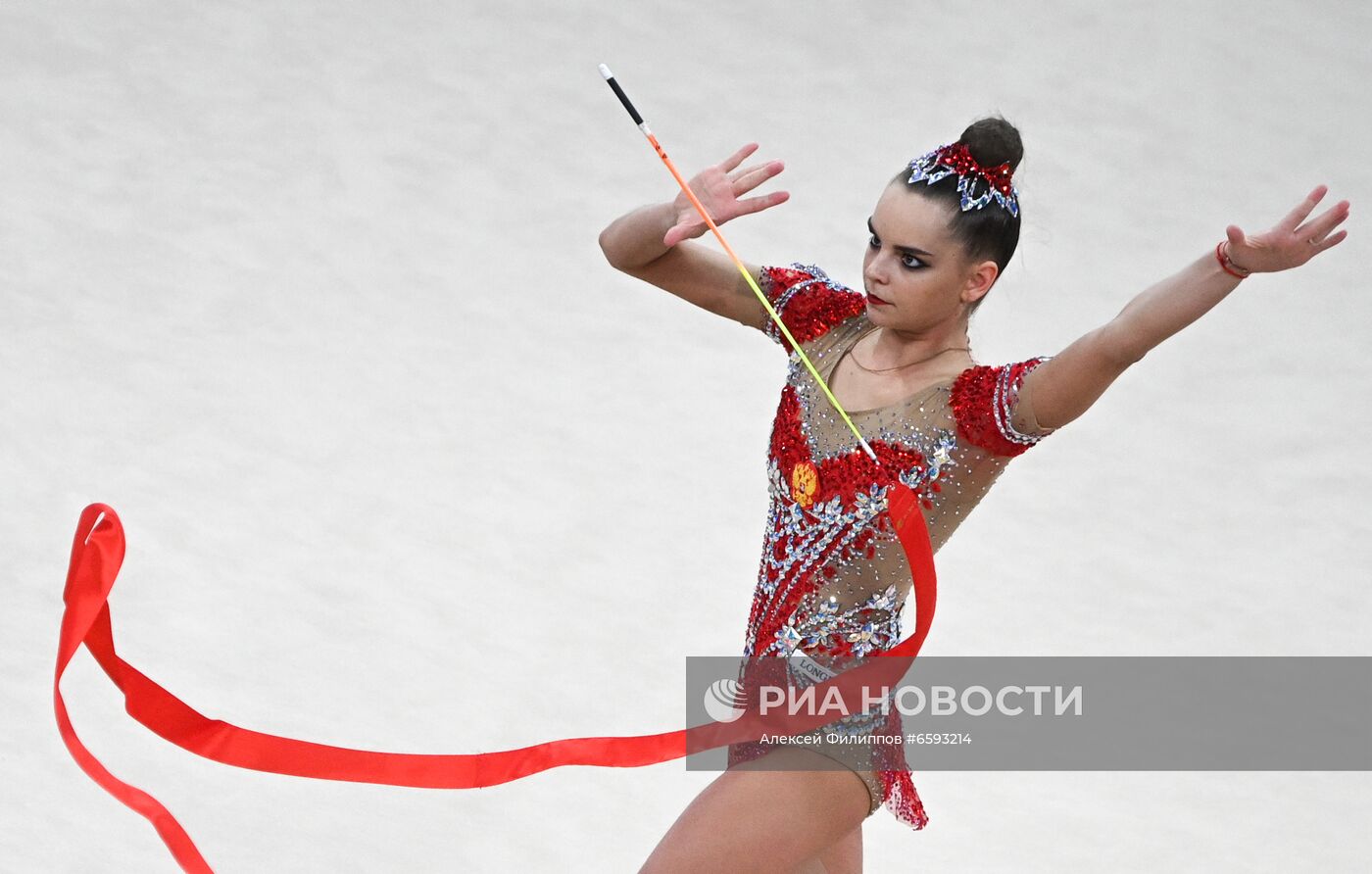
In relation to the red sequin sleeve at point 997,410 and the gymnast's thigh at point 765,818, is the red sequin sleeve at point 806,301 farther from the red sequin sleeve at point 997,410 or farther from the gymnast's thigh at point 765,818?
the gymnast's thigh at point 765,818

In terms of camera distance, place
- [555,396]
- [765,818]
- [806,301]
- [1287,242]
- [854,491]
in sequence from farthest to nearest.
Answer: [555,396]
[806,301]
[854,491]
[765,818]
[1287,242]

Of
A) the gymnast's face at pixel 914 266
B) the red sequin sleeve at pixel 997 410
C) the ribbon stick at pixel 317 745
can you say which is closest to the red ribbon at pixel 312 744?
the ribbon stick at pixel 317 745

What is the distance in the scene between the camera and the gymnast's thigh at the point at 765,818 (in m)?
2.39

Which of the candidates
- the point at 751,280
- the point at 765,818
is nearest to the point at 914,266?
the point at 751,280

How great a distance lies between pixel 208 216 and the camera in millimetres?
5441

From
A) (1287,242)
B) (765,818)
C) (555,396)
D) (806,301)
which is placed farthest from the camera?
(555,396)

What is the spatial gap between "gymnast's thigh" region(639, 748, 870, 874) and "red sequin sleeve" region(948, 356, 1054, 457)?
474mm

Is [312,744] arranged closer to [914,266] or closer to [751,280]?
[751,280]

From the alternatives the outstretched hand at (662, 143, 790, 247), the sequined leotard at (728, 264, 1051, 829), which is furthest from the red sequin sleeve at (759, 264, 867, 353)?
the outstretched hand at (662, 143, 790, 247)

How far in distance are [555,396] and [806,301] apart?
220 cm

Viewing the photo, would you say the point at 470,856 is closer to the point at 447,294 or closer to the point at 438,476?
the point at 438,476

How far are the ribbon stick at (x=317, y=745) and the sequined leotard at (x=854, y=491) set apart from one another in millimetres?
37

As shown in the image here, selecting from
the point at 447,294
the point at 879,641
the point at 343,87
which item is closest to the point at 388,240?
the point at 447,294

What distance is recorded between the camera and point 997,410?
244cm
